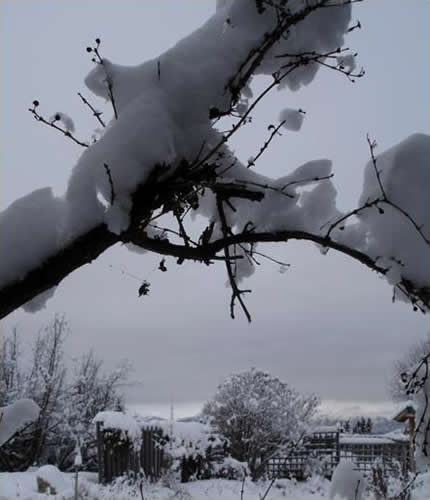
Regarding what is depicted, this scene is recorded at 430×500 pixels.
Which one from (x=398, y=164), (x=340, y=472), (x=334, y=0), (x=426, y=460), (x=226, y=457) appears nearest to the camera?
(x=426, y=460)

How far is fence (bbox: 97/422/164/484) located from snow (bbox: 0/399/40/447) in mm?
9339

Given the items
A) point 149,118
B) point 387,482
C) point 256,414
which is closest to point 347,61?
point 149,118

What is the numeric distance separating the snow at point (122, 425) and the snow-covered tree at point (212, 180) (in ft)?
31.4

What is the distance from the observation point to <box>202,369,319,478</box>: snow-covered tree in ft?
43.0

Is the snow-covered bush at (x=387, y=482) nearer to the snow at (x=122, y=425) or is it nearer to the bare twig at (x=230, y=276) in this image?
the snow at (x=122, y=425)

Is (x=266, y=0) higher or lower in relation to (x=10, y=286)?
higher

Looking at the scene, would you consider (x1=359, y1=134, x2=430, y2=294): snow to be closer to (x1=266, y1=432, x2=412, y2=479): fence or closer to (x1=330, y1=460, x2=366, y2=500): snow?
(x1=330, y1=460, x2=366, y2=500): snow

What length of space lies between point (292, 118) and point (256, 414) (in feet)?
42.7

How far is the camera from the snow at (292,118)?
5.07 ft

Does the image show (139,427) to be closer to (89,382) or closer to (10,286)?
(89,382)

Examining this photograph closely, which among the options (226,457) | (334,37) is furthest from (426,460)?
(226,457)

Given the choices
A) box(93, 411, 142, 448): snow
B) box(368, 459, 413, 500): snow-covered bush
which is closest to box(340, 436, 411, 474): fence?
box(368, 459, 413, 500): snow-covered bush

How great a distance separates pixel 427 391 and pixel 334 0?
1247 mm

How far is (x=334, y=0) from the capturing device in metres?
1.54
